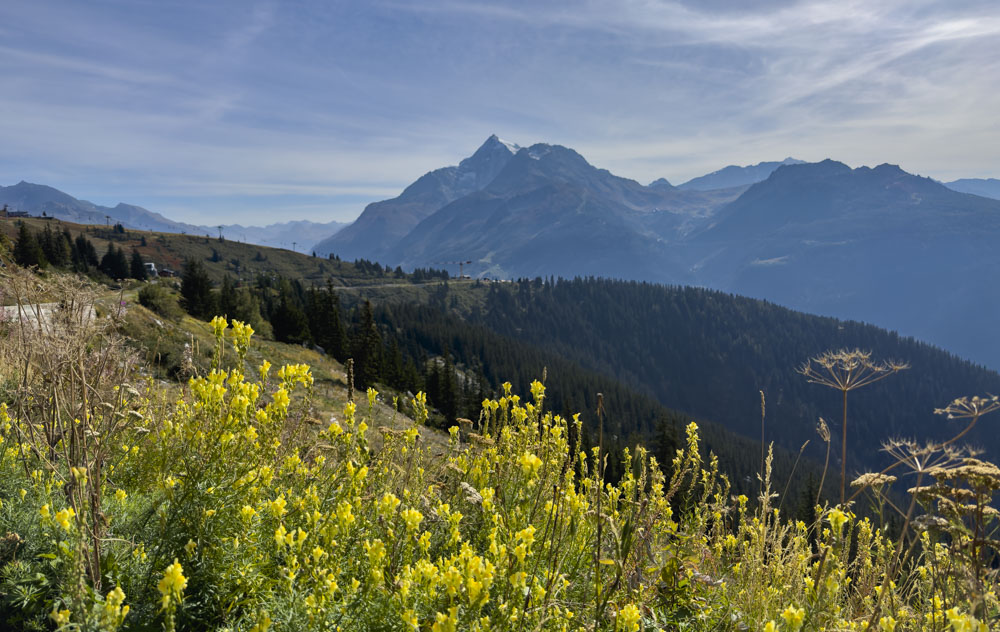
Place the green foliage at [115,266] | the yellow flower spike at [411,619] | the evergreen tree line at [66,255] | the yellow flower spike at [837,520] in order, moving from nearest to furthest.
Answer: the yellow flower spike at [411,619] → the yellow flower spike at [837,520] → the evergreen tree line at [66,255] → the green foliage at [115,266]

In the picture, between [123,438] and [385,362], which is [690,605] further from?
[385,362]

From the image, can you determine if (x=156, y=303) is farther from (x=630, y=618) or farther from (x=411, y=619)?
(x=630, y=618)

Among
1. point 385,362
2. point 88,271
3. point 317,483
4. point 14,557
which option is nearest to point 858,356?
point 317,483

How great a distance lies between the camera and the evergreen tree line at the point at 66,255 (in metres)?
54.5

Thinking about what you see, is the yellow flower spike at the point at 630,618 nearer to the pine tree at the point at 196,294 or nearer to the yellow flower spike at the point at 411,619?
the yellow flower spike at the point at 411,619

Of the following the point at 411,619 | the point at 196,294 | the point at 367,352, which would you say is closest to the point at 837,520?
the point at 411,619

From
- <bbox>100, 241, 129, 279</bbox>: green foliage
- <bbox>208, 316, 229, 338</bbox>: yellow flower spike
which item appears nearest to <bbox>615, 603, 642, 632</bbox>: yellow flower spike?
<bbox>208, 316, 229, 338</bbox>: yellow flower spike

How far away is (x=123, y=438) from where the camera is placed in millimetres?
4895

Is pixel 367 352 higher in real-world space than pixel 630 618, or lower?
lower

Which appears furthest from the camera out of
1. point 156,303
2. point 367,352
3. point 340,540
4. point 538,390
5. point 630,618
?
point 367,352

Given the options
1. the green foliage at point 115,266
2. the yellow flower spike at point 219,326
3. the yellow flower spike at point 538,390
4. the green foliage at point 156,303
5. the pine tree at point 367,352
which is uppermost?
the green foliage at point 115,266

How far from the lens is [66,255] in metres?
66.6

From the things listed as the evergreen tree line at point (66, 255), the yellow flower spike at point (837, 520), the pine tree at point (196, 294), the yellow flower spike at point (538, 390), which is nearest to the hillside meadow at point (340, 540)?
the yellow flower spike at point (837, 520)

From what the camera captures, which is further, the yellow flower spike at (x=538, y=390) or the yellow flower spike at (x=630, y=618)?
the yellow flower spike at (x=538, y=390)
